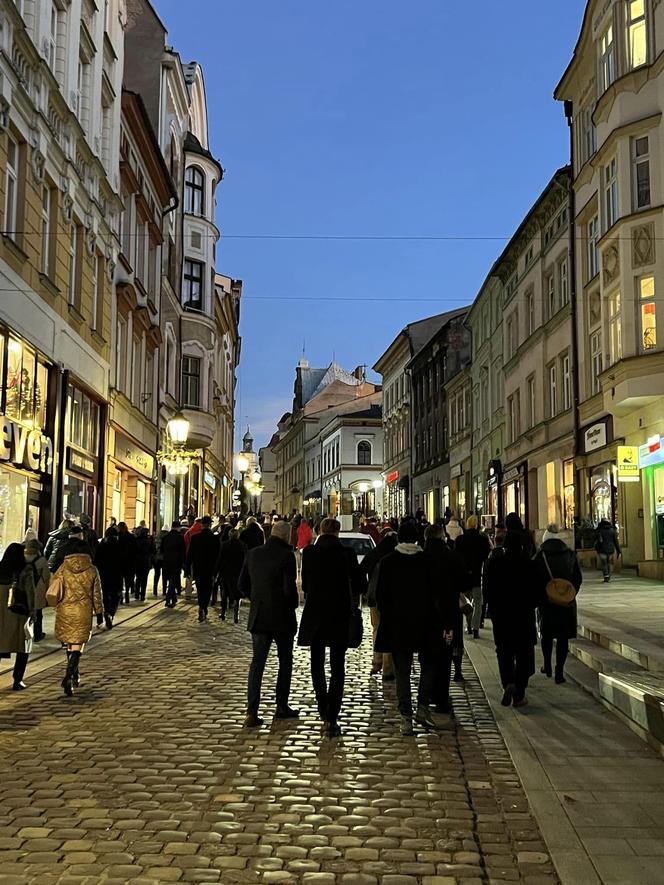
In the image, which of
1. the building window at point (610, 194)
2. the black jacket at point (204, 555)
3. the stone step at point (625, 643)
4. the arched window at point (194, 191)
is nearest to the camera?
the stone step at point (625, 643)

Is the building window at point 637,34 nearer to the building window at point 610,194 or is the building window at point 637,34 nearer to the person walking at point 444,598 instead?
the building window at point 610,194

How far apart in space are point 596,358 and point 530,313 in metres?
9.43

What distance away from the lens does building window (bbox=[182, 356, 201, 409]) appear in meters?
42.9

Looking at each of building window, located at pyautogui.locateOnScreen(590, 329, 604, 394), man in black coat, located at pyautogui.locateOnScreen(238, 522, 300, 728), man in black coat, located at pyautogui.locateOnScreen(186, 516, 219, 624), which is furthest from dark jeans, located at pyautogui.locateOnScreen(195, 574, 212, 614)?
building window, located at pyautogui.locateOnScreen(590, 329, 604, 394)

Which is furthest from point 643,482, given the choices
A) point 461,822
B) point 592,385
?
point 461,822

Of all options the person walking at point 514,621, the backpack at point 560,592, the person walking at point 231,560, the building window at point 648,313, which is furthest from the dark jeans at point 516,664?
the building window at point 648,313

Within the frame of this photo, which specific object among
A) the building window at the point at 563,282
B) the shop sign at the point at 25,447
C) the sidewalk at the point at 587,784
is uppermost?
the building window at the point at 563,282

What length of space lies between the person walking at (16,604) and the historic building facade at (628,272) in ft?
54.5

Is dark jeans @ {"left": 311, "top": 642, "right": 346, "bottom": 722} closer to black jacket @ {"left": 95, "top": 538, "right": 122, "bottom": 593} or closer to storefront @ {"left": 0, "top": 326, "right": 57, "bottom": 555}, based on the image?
black jacket @ {"left": 95, "top": 538, "right": 122, "bottom": 593}

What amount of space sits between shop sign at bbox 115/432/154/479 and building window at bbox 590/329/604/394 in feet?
46.3

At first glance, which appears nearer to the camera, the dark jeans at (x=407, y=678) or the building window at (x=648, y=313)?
the dark jeans at (x=407, y=678)

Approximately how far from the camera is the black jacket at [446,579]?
8820 millimetres

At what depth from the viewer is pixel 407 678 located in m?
8.42

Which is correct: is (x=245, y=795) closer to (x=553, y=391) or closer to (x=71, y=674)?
(x=71, y=674)
